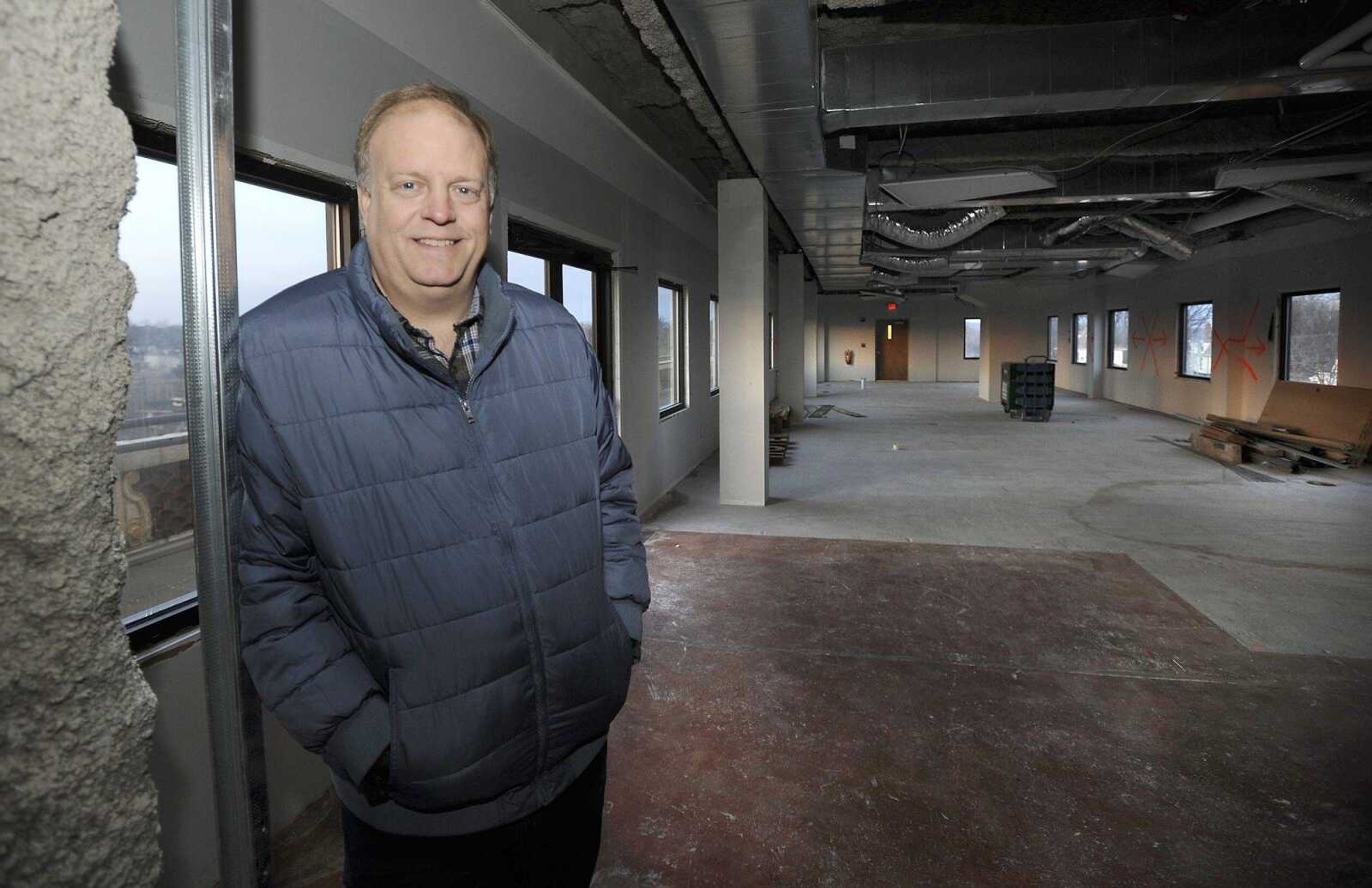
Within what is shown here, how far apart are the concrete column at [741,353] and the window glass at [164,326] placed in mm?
4449

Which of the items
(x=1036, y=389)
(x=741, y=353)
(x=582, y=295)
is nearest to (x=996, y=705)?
(x=582, y=295)

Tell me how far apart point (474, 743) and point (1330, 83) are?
5.24 meters

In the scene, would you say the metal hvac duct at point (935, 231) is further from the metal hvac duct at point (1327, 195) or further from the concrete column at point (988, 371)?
the concrete column at point (988, 371)

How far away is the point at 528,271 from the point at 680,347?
3880 millimetres

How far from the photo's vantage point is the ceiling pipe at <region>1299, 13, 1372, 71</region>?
343 centimetres

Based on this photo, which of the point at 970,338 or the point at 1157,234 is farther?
the point at 970,338

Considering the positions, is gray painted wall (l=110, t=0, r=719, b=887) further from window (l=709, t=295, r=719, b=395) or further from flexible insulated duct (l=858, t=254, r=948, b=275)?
flexible insulated duct (l=858, t=254, r=948, b=275)

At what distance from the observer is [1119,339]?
15.8m

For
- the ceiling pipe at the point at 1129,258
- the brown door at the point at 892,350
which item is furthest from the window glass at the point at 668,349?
the brown door at the point at 892,350

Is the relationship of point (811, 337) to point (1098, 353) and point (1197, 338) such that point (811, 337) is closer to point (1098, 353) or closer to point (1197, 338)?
Answer: point (1098, 353)

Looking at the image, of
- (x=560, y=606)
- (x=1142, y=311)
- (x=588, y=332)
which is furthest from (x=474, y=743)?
(x=1142, y=311)

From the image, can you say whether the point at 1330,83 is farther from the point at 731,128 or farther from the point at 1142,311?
the point at 1142,311

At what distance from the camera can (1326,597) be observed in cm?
433

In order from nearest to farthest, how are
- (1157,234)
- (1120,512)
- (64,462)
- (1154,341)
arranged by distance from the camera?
(64,462) → (1120,512) → (1157,234) → (1154,341)
